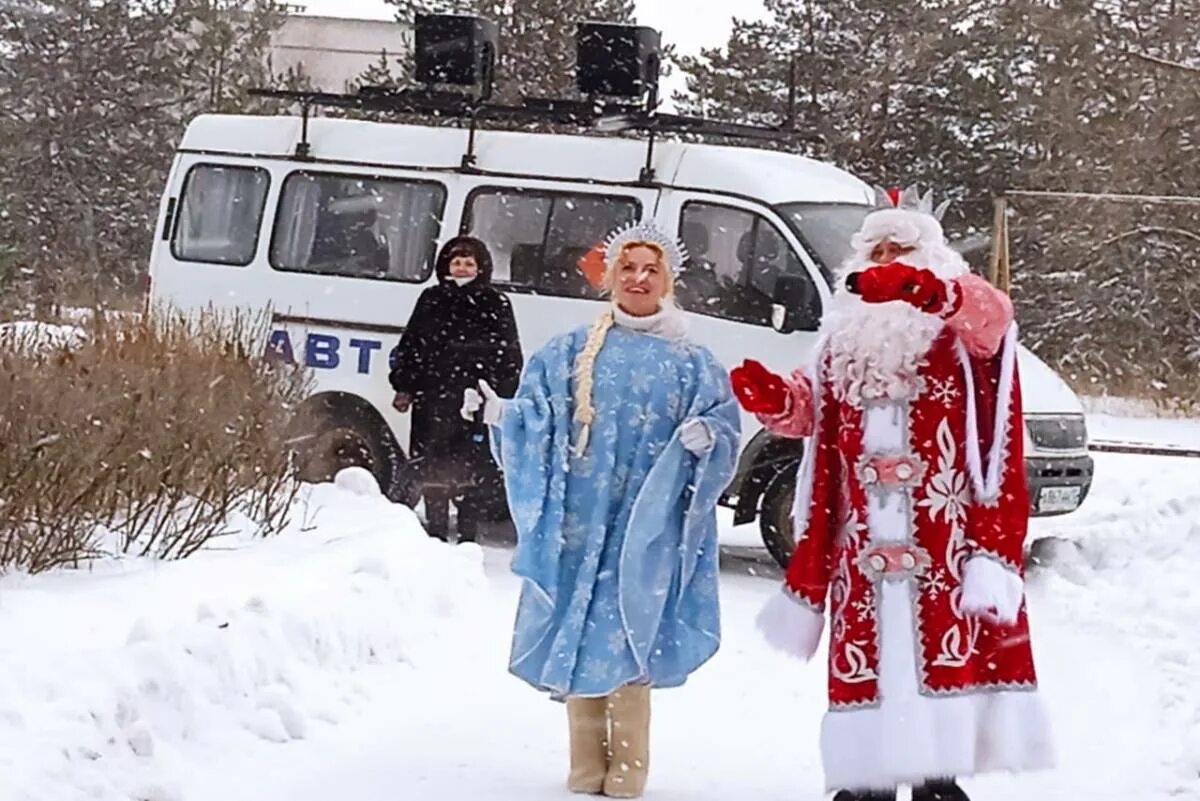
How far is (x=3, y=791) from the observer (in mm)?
4312

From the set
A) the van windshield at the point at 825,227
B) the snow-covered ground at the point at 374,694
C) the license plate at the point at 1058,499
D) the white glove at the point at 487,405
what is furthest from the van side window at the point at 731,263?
the white glove at the point at 487,405

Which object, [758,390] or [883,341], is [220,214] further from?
[883,341]

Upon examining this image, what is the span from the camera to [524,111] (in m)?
11.5

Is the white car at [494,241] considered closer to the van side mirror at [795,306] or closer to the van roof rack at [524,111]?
the van side mirror at [795,306]

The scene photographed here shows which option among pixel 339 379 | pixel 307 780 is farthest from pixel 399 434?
pixel 307 780

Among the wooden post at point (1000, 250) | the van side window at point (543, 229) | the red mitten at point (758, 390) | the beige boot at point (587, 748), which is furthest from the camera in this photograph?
the wooden post at point (1000, 250)

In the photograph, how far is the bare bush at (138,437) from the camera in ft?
20.6

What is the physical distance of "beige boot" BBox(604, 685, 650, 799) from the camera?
211 inches

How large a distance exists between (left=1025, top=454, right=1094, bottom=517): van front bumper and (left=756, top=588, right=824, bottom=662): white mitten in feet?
17.1

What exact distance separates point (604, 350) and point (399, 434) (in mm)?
6144

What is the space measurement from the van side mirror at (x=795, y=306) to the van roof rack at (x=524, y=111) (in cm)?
142

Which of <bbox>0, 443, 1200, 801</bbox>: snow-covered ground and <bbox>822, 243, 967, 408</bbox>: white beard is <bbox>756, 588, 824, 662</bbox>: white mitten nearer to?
<bbox>822, 243, 967, 408</bbox>: white beard

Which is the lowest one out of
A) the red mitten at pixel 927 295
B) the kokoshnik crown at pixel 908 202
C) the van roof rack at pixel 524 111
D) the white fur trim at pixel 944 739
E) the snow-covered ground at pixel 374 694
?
the snow-covered ground at pixel 374 694

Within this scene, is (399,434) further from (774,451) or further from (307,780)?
(307,780)
